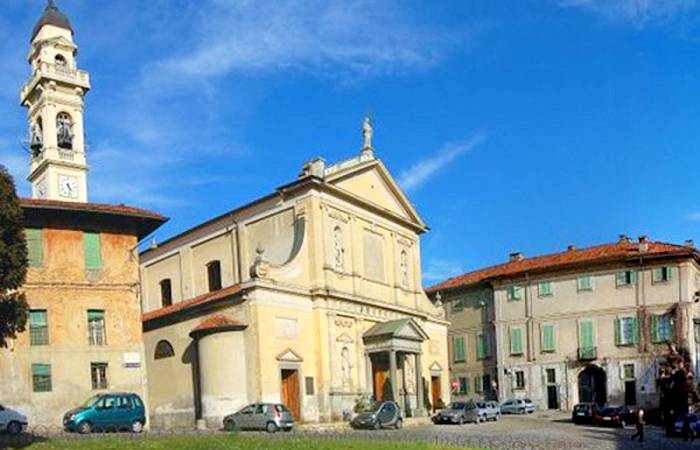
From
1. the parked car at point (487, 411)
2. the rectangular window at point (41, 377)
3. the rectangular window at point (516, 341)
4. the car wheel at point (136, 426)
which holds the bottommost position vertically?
the parked car at point (487, 411)

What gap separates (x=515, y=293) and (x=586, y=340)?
21.8 ft

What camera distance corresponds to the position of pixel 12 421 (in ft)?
93.7

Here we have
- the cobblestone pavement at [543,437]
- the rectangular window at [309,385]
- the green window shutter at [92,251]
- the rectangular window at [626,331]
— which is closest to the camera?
the cobblestone pavement at [543,437]

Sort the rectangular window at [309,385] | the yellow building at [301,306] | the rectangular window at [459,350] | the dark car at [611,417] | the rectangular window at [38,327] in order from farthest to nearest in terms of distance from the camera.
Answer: the rectangular window at [459,350] → the dark car at [611,417] → the rectangular window at [309,385] → the yellow building at [301,306] → the rectangular window at [38,327]

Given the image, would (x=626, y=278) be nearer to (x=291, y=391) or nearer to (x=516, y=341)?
(x=516, y=341)

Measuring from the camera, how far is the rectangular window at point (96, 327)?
108ft

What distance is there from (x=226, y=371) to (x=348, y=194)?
12765 millimetres

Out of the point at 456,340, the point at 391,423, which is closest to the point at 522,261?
the point at 456,340

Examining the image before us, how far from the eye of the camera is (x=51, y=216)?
105 feet

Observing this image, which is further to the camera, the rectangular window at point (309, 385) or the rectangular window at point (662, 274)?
the rectangular window at point (662, 274)

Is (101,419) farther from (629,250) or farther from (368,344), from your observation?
(629,250)

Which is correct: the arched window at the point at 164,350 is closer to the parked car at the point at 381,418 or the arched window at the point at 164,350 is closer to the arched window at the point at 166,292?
the arched window at the point at 166,292

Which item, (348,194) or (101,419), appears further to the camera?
(348,194)

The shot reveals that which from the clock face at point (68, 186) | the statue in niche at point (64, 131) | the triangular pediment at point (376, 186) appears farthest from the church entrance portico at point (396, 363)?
the statue in niche at point (64, 131)
